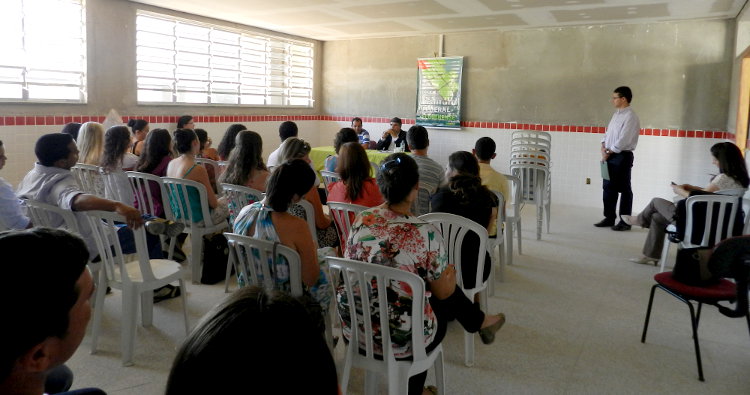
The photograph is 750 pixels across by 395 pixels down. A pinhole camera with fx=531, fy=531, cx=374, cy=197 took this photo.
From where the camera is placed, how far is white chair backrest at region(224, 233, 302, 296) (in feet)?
7.19

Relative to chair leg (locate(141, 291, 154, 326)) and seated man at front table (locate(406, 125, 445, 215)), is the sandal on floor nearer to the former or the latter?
chair leg (locate(141, 291, 154, 326))

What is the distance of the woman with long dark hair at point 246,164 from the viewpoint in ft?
12.3

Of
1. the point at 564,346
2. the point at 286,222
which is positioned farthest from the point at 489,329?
the point at 286,222

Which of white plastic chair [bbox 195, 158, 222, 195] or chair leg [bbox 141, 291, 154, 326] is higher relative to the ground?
white plastic chair [bbox 195, 158, 222, 195]

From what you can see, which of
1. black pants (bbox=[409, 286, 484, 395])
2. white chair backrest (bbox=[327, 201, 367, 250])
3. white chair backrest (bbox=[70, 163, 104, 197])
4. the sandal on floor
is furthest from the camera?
white chair backrest (bbox=[70, 163, 104, 197])

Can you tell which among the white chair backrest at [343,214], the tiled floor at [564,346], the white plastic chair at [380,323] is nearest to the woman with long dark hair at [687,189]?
the tiled floor at [564,346]

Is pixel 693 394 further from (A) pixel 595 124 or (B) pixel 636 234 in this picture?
(A) pixel 595 124

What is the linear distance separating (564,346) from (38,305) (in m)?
2.68

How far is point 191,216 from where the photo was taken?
3.78 m

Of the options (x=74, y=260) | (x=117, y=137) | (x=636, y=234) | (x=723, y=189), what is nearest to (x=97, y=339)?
(x=117, y=137)

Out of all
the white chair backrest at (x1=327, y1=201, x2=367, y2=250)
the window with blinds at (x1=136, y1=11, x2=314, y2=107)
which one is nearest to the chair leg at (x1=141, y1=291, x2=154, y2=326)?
the white chair backrest at (x1=327, y1=201, x2=367, y2=250)

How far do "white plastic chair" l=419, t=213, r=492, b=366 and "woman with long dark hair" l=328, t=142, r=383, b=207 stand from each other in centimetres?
51

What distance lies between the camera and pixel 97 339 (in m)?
2.75

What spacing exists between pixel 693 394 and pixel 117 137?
151 inches
